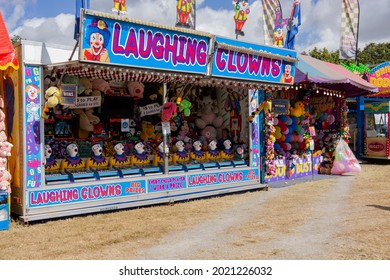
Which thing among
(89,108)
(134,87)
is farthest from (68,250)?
(134,87)

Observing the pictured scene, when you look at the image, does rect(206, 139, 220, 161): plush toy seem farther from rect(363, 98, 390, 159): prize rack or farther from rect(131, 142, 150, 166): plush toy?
rect(363, 98, 390, 159): prize rack

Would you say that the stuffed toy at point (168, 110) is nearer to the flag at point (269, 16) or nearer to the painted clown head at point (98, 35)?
the painted clown head at point (98, 35)

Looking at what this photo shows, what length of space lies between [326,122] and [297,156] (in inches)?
94.8

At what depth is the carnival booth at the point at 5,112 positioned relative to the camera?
22.2 feet

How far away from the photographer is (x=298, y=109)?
13797 millimetres

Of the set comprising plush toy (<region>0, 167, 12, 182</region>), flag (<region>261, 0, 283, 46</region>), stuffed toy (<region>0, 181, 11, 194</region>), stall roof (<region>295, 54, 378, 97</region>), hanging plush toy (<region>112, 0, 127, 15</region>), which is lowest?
stuffed toy (<region>0, 181, 11, 194</region>)

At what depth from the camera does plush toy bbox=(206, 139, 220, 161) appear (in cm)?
1130

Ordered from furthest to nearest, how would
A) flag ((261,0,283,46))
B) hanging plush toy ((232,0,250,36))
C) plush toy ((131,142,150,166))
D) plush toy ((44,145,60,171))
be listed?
flag ((261,0,283,46)) → hanging plush toy ((232,0,250,36)) → plush toy ((131,142,150,166)) → plush toy ((44,145,60,171))

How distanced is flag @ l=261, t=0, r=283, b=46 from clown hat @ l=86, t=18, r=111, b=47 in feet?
27.9

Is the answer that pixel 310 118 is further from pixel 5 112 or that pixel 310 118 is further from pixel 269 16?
pixel 5 112

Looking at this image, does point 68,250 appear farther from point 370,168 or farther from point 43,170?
point 370,168

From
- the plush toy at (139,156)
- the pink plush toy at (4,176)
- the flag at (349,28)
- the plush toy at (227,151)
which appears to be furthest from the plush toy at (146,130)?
the flag at (349,28)

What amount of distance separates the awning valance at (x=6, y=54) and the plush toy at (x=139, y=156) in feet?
11.7

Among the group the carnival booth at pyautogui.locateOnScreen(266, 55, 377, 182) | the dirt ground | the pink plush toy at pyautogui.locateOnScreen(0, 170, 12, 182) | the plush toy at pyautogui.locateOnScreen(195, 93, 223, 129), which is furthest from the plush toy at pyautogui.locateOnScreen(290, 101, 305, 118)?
the pink plush toy at pyautogui.locateOnScreen(0, 170, 12, 182)
